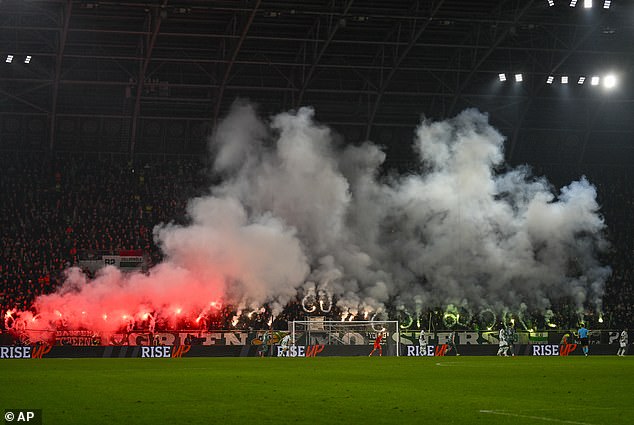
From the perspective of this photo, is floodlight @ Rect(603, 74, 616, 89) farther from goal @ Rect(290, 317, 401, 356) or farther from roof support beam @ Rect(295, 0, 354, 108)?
goal @ Rect(290, 317, 401, 356)

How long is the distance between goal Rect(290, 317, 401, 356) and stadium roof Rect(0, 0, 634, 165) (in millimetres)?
13404

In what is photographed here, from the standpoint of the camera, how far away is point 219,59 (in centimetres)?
4938

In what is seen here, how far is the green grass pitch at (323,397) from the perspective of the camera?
1318 cm

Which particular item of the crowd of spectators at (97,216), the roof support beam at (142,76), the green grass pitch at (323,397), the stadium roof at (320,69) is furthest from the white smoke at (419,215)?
the green grass pitch at (323,397)

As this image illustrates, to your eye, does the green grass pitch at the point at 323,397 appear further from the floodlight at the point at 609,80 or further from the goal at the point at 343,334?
the floodlight at the point at 609,80

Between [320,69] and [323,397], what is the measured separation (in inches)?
1505

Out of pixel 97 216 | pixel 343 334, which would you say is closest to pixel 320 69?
pixel 97 216

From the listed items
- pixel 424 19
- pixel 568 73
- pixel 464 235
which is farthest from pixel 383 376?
pixel 568 73

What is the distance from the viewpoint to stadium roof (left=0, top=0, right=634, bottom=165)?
1773 inches

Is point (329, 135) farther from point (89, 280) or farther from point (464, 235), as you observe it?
point (89, 280)

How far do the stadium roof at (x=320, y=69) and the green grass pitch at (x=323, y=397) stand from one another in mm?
23186

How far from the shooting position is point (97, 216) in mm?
52844

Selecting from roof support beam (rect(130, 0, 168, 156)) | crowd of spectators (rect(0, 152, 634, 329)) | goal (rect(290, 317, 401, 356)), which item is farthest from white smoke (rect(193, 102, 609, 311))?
goal (rect(290, 317, 401, 356))

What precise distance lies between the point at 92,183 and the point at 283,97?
39.2 ft
